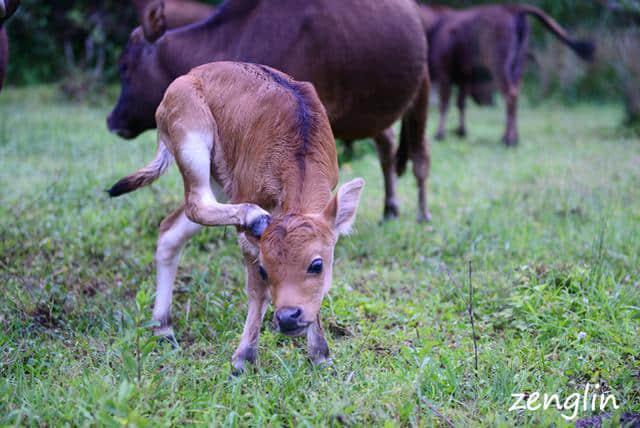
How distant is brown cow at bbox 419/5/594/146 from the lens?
10570mm

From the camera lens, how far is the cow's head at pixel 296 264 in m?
2.77

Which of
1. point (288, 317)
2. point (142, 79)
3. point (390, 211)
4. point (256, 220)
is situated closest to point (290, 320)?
point (288, 317)

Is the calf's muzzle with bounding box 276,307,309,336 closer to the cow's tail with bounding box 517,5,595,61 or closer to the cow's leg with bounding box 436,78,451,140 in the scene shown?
the cow's leg with bounding box 436,78,451,140

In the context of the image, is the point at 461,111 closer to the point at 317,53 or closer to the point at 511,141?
the point at 511,141

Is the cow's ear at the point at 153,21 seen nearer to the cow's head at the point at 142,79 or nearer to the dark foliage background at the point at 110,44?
the cow's head at the point at 142,79

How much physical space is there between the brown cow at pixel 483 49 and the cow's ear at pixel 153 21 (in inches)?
248

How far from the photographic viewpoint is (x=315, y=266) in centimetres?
284

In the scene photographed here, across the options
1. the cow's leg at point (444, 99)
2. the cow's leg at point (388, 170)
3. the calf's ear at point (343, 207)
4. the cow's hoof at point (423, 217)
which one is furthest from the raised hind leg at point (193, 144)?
the cow's leg at point (444, 99)

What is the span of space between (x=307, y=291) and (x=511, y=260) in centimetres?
228

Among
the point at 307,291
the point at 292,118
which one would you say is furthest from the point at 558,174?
the point at 307,291

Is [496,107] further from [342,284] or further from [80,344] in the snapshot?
[80,344]

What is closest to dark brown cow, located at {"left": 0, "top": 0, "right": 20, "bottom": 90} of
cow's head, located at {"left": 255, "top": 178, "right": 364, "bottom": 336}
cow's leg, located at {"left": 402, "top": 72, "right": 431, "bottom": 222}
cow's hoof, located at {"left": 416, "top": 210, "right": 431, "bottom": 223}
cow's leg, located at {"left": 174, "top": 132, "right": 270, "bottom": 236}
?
cow's leg, located at {"left": 174, "top": 132, "right": 270, "bottom": 236}

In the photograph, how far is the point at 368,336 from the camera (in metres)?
3.63

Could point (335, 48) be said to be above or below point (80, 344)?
above
